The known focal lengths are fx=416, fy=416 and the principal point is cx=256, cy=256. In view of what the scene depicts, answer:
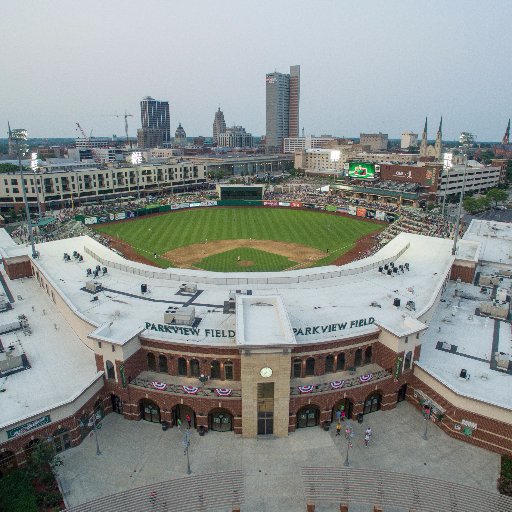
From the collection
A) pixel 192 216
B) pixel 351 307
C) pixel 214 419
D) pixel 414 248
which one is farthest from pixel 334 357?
pixel 192 216

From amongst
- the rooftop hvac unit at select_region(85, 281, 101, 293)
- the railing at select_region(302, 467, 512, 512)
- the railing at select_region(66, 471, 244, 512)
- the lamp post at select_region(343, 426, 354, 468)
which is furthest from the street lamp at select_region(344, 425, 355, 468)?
the rooftop hvac unit at select_region(85, 281, 101, 293)

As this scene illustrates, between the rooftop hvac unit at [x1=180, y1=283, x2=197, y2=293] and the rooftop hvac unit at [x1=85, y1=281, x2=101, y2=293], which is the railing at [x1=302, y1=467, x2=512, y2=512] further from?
the rooftop hvac unit at [x1=85, y1=281, x2=101, y2=293]

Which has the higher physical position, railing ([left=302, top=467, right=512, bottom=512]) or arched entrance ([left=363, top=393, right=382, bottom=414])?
arched entrance ([left=363, top=393, right=382, bottom=414])

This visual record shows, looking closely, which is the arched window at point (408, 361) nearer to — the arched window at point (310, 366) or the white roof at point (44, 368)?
the arched window at point (310, 366)

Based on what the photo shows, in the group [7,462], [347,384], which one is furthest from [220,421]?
[7,462]

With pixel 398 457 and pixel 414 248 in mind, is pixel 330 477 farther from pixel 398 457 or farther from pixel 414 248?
pixel 414 248

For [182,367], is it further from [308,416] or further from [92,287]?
[92,287]

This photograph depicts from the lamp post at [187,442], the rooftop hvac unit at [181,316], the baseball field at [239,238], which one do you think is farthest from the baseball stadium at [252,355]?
the baseball field at [239,238]
